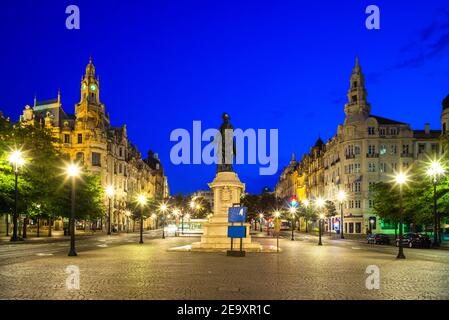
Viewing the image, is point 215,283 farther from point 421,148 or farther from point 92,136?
point 92,136

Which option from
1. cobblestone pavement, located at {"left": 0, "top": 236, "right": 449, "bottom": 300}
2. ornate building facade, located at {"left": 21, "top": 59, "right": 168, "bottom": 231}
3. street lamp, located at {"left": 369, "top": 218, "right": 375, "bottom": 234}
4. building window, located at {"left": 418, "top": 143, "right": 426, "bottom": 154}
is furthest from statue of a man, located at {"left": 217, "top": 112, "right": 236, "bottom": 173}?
building window, located at {"left": 418, "top": 143, "right": 426, "bottom": 154}

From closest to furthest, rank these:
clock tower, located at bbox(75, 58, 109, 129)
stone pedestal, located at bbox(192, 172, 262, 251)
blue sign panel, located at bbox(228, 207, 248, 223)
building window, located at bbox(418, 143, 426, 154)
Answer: blue sign panel, located at bbox(228, 207, 248, 223)
stone pedestal, located at bbox(192, 172, 262, 251)
building window, located at bbox(418, 143, 426, 154)
clock tower, located at bbox(75, 58, 109, 129)

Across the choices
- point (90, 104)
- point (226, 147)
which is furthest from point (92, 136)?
point (226, 147)

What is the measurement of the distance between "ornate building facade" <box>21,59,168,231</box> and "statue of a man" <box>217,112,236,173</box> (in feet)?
195

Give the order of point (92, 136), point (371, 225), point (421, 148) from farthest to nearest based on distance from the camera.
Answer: point (92, 136), point (421, 148), point (371, 225)

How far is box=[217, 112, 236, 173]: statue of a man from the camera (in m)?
39.7

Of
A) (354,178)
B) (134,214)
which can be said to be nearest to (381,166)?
(354,178)

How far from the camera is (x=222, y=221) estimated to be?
37.1 meters

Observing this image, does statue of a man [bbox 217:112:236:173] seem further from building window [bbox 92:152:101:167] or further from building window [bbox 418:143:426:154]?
building window [bbox 92:152:101:167]

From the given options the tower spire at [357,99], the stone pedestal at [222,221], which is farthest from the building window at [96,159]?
the stone pedestal at [222,221]

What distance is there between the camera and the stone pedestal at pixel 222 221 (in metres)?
35.9

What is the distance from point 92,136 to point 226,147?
70.5 metres

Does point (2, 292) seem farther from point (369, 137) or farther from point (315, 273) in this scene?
point (369, 137)

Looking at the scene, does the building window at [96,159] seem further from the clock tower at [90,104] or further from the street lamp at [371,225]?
the street lamp at [371,225]
